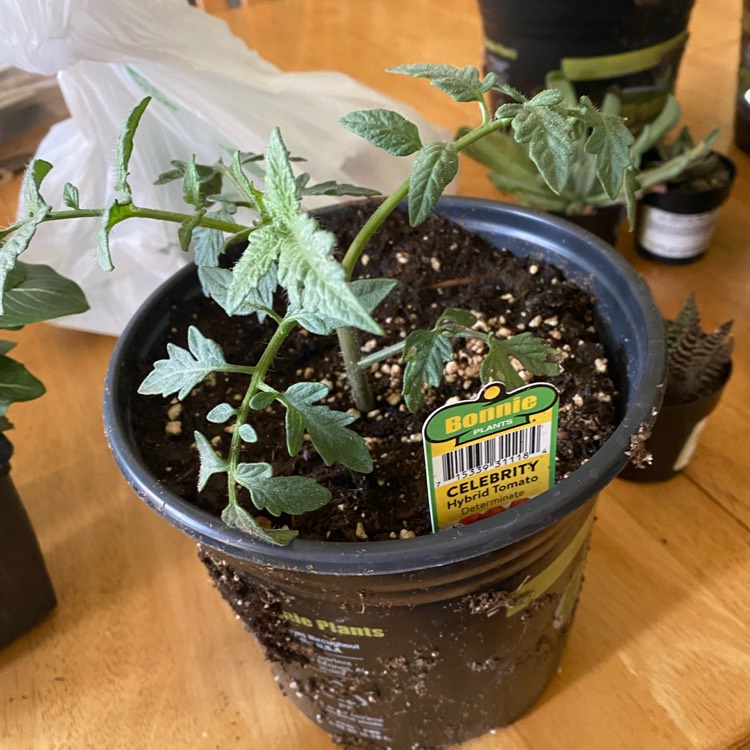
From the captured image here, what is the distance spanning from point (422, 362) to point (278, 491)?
0.12 metres

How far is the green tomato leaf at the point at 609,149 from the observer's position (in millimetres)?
407

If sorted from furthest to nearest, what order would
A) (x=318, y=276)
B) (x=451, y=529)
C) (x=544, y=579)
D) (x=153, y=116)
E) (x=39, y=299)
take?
1. (x=153, y=116)
2. (x=39, y=299)
3. (x=544, y=579)
4. (x=451, y=529)
5. (x=318, y=276)

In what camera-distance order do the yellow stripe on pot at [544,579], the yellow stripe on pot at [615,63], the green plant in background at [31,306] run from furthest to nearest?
the yellow stripe on pot at [615,63] < the green plant in background at [31,306] < the yellow stripe on pot at [544,579]

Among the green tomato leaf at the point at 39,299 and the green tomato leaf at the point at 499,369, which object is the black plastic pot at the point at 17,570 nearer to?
the green tomato leaf at the point at 39,299

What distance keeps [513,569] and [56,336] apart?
0.78 meters

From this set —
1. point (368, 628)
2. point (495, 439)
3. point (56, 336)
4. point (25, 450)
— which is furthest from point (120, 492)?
point (495, 439)

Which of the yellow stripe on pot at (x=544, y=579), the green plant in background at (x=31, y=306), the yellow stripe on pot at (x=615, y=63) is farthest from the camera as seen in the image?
the yellow stripe on pot at (x=615, y=63)

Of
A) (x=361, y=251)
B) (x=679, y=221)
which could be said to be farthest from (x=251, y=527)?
(x=679, y=221)

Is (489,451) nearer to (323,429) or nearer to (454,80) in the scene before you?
(323,429)

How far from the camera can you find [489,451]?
Result: 1.52 ft

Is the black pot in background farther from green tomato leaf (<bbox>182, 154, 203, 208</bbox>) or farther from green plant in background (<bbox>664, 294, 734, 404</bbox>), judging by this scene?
green tomato leaf (<bbox>182, 154, 203, 208</bbox>)

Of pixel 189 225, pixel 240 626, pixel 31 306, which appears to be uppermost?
pixel 189 225

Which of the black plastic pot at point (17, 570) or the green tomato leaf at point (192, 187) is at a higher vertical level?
the green tomato leaf at point (192, 187)

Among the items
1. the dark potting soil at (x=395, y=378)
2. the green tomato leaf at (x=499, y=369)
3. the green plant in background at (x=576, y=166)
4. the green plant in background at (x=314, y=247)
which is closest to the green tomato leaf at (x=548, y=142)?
the green plant in background at (x=314, y=247)
